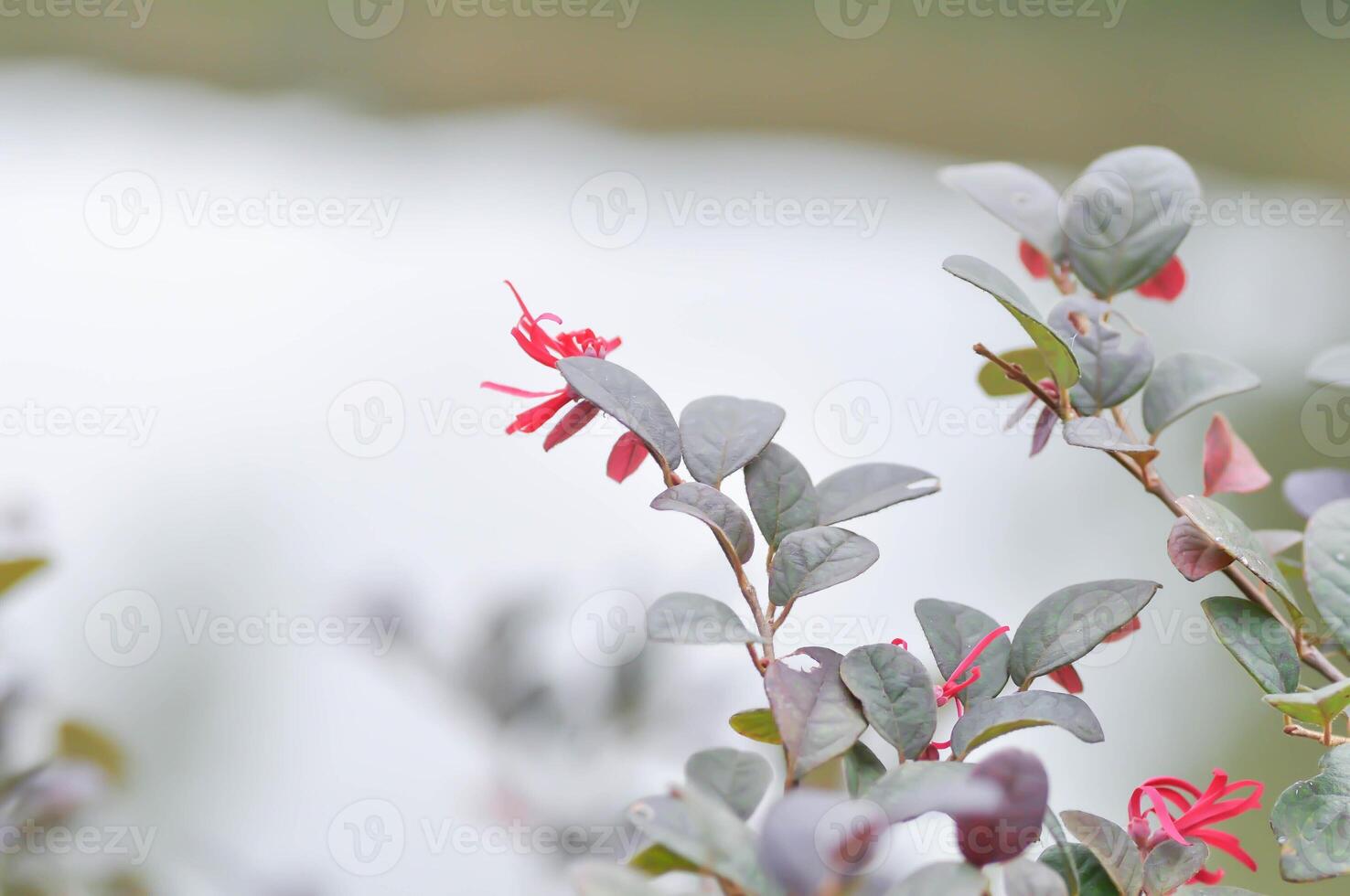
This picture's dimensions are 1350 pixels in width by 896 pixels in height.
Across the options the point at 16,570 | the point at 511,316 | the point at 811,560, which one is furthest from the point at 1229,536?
the point at 511,316

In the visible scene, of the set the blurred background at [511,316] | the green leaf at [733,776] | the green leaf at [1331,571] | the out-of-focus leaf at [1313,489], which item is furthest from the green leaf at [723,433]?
the blurred background at [511,316]

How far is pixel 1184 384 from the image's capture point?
0.46 meters

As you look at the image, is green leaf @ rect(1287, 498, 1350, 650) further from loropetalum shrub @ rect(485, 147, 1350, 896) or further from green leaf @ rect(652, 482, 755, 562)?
green leaf @ rect(652, 482, 755, 562)

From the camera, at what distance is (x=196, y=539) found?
128 cm

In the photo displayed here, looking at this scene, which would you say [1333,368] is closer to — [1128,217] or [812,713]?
[1128,217]

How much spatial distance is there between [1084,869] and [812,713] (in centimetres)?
13

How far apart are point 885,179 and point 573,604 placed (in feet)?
3.02

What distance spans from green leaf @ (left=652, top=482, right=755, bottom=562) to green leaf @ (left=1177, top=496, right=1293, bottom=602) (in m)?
0.16

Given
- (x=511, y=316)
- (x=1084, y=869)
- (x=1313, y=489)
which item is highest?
(x=511, y=316)

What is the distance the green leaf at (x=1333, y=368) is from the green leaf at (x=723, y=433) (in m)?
0.28

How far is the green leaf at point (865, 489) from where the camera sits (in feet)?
1.25

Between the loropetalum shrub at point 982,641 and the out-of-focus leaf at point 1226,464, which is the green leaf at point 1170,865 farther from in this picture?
the out-of-focus leaf at point 1226,464

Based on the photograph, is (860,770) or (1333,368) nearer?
(860,770)

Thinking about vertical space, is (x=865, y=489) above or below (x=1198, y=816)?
above
